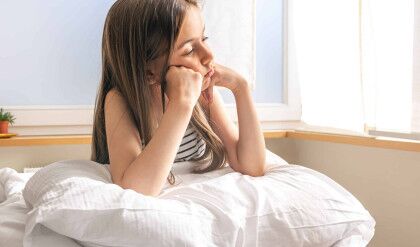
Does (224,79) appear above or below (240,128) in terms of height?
above

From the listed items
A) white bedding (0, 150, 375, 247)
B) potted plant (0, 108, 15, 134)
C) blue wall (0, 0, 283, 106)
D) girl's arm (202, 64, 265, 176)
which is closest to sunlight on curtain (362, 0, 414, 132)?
girl's arm (202, 64, 265, 176)

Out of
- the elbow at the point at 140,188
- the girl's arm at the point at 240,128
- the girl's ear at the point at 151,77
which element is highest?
the girl's ear at the point at 151,77

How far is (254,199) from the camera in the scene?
35.6 inches

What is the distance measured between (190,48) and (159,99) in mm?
187

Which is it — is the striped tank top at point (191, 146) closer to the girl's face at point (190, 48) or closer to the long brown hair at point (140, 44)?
the long brown hair at point (140, 44)

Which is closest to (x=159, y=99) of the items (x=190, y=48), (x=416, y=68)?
(x=190, y=48)

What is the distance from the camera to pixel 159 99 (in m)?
1.40

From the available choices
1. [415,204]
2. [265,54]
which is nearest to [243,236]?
[415,204]

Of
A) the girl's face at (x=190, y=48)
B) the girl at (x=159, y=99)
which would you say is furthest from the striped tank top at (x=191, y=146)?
the girl's face at (x=190, y=48)

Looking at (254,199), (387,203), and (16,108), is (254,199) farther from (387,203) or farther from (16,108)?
(16,108)

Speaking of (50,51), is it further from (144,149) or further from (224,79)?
(144,149)

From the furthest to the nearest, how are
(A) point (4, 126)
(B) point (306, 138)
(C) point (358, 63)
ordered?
(B) point (306, 138)
(A) point (4, 126)
(C) point (358, 63)

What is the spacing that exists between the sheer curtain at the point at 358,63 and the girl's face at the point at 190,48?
0.75 metres

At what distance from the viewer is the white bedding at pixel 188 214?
78 centimetres
